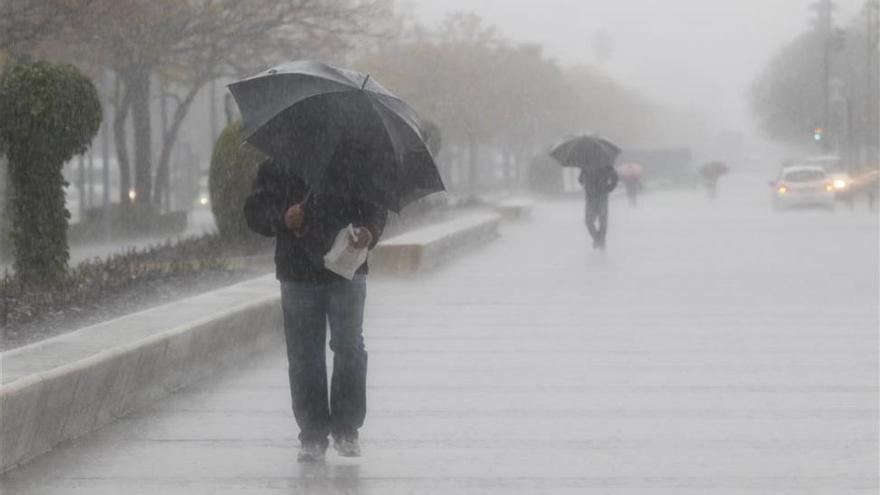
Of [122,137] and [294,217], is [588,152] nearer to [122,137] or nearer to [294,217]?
[122,137]

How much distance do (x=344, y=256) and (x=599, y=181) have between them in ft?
66.5

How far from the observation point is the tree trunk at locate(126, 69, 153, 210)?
131 feet

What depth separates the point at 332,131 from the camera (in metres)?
8.49

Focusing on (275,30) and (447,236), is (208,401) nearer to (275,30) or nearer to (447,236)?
(447,236)

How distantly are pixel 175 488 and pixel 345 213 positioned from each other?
1.41m

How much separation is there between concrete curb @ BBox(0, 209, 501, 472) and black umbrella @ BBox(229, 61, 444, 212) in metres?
1.57

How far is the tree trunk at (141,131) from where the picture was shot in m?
39.9

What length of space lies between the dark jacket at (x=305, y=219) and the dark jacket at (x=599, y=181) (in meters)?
19.9

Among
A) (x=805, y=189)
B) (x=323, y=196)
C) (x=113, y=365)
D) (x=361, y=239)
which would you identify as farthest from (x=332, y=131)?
(x=805, y=189)

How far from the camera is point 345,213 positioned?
27.8ft

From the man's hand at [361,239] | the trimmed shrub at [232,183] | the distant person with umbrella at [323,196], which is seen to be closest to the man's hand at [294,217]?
the distant person with umbrella at [323,196]

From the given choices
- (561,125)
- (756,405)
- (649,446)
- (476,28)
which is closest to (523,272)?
(756,405)

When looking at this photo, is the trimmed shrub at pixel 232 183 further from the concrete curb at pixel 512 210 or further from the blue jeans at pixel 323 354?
the concrete curb at pixel 512 210

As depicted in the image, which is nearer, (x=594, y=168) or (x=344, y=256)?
(x=344, y=256)
